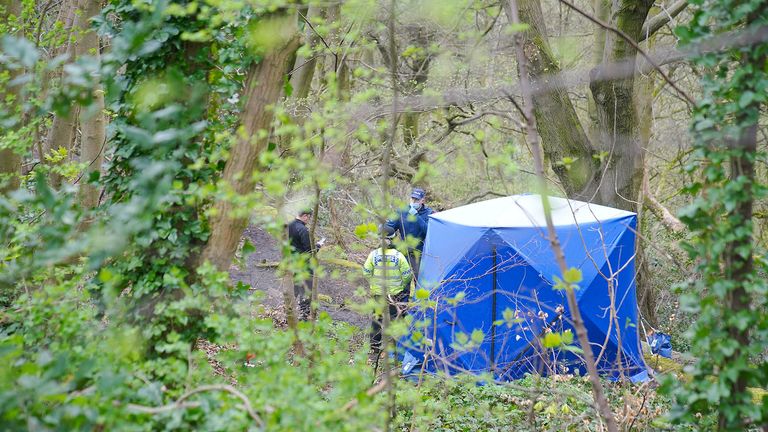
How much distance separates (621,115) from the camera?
301 inches

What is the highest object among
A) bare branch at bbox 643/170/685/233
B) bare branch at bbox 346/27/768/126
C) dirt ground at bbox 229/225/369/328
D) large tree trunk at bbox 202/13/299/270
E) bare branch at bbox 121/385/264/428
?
bare branch at bbox 346/27/768/126

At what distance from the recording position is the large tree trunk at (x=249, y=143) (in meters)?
3.38

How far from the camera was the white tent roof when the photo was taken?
20.7 feet

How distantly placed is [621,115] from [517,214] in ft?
7.22

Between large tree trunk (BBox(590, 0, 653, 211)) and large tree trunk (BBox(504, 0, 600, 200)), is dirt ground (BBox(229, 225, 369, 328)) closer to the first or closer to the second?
large tree trunk (BBox(504, 0, 600, 200))

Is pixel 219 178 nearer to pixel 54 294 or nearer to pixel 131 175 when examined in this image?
pixel 131 175

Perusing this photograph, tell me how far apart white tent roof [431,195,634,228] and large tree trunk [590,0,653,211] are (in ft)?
2.50

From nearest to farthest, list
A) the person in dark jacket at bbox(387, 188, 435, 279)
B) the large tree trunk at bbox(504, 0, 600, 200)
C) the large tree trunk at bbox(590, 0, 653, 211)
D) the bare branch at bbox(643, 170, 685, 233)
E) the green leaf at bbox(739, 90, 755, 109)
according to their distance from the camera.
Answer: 1. the green leaf at bbox(739, 90, 755, 109)
2. the large tree trunk at bbox(590, 0, 653, 211)
3. the large tree trunk at bbox(504, 0, 600, 200)
4. the person in dark jacket at bbox(387, 188, 435, 279)
5. the bare branch at bbox(643, 170, 685, 233)

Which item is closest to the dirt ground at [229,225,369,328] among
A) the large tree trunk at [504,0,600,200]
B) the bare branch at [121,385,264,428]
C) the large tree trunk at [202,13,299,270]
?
the large tree trunk at [504,0,600,200]

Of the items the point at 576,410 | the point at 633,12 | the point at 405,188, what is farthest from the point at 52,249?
the point at 405,188

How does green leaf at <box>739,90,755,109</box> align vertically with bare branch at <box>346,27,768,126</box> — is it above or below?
below

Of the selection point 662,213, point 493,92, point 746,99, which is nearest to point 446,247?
point 493,92

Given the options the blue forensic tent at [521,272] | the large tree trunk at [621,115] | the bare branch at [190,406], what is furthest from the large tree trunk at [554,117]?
the bare branch at [190,406]

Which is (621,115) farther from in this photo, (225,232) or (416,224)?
(225,232)
